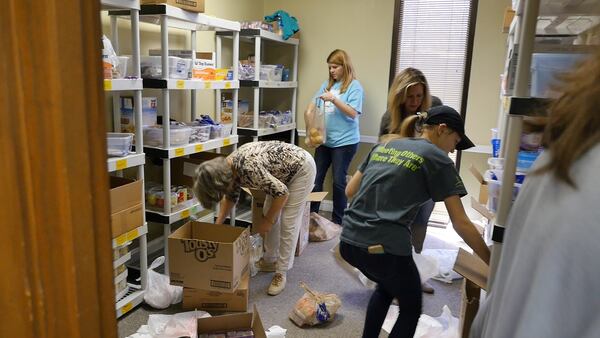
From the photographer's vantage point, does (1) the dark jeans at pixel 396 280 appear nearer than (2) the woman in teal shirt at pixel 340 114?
Yes

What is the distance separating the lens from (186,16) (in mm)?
2799

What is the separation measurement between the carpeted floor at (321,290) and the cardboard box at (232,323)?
0.44m

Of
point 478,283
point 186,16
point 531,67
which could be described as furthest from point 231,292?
point 531,67

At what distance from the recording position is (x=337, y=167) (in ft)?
13.5

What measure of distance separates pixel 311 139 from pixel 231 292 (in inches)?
72.2

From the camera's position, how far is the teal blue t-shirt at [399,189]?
1.72 m

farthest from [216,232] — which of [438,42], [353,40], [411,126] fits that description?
[438,42]

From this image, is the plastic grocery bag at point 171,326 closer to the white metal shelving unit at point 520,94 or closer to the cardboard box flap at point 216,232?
the cardboard box flap at point 216,232

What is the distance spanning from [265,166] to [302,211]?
606 millimetres

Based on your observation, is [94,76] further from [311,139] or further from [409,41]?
[409,41]

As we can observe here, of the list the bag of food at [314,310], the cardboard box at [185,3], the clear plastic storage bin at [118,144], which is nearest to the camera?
the clear plastic storage bin at [118,144]

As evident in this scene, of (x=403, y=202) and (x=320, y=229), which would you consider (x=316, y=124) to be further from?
(x=403, y=202)

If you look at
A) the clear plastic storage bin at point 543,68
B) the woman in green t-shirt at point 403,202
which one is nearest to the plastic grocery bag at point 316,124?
the woman in green t-shirt at point 403,202

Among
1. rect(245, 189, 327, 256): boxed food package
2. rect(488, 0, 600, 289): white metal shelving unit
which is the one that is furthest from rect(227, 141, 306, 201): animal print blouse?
rect(488, 0, 600, 289): white metal shelving unit
